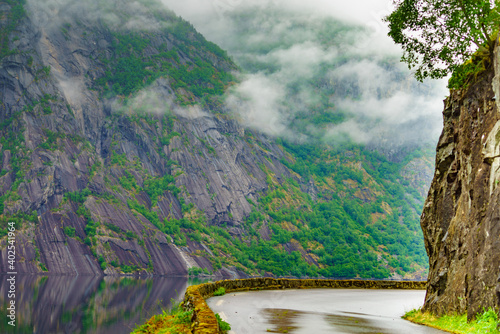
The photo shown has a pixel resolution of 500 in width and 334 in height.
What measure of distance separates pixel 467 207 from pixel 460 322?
4.81 metres

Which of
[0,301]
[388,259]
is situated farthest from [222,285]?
[388,259]

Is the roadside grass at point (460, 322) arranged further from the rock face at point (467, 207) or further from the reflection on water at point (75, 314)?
the reflection on water at point (75, 314)

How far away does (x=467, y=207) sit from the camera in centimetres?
1919

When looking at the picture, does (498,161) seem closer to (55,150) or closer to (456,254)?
(456,254)

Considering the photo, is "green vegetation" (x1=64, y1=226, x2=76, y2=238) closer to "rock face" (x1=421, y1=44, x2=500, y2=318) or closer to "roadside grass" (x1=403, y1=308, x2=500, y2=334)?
"rock face" (x1=421, y1=44, x2=500, y2=318)

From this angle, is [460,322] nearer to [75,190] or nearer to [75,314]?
[75,314]

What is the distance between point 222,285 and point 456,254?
701 inches

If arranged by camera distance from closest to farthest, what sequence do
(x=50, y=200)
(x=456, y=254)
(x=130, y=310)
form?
(x=456, y=254) < (x=130, y=310) < (x=50, y=200)

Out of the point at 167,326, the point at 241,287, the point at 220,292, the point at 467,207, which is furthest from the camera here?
the point at 241,287

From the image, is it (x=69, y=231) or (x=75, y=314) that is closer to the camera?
(x=75, y=314)

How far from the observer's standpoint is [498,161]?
53.2 ft

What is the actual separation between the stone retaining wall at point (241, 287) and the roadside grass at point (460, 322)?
26.3 ft

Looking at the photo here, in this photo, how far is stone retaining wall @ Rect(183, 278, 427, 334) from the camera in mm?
12816

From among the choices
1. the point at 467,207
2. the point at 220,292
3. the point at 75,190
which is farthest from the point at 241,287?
the point at 75,190
